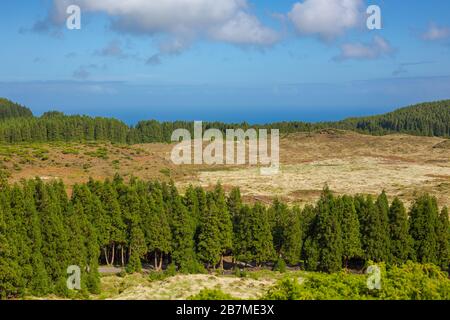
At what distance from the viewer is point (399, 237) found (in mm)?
40781

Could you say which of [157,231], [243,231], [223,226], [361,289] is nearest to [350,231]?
[243,231]

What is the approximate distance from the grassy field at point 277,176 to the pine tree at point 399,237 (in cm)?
3016

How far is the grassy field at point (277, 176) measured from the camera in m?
78.9

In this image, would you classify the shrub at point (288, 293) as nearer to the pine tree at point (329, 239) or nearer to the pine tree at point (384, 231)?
the pine tree at point (329, 239)

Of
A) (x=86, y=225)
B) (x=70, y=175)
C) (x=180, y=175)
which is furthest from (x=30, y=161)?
(x=86, y=225)

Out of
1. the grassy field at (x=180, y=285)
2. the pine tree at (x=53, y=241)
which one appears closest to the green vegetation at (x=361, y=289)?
the grassy field at (x=180, y=285)

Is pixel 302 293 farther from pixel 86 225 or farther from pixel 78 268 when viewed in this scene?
pixel 86 225

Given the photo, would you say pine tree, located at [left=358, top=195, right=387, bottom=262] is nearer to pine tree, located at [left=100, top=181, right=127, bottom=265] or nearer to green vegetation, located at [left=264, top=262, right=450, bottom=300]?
green vegetation, located at [left=264, top=262, right=450, bottom=300]

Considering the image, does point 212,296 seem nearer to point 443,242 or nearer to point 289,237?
point 289,237

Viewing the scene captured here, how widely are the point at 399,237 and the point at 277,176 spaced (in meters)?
58.4

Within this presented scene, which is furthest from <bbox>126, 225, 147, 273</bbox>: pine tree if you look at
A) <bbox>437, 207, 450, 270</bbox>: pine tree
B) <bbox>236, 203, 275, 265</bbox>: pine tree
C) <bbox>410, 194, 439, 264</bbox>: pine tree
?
<bbox>437, 207, 450, 270</bbox>: pine tree

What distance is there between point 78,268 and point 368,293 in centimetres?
2131

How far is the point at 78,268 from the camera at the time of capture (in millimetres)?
34625
